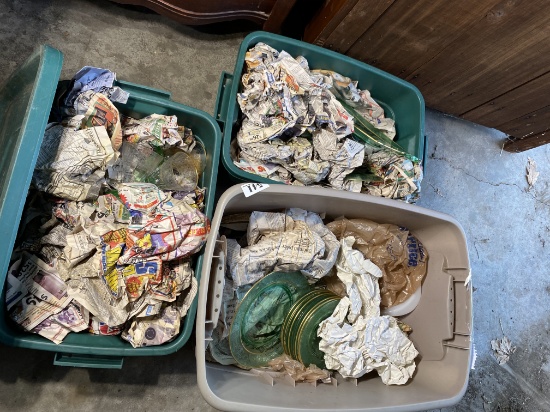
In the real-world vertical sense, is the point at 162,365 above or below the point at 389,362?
below

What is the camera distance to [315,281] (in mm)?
1118

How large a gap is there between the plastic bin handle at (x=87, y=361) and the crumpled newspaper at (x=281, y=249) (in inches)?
12.6

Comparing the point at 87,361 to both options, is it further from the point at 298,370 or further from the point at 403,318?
the point at 403,318

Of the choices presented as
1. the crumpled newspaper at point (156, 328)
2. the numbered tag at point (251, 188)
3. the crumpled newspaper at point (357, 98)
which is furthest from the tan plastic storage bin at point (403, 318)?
the crumpled newspaper at point (357, 98)

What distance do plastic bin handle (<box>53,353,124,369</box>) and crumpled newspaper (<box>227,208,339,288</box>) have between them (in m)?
0.32

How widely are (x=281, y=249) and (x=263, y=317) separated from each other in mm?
176

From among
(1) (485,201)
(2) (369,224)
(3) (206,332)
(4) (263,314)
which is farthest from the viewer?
(1) (485,201)

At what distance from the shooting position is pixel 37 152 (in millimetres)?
810

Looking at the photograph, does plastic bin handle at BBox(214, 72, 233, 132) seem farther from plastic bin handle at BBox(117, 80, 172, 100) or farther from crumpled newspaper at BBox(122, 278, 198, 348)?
crumpled newspaper at BBox(122, 278, 198, 348)

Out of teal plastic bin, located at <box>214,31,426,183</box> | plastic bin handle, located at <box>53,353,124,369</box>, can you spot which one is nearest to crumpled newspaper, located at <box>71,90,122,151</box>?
teal plastic bin, located at <box>214,31,426,183</box>

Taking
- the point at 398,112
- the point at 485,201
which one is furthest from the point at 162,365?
the point at 485,201

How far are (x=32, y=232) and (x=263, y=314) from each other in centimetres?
56

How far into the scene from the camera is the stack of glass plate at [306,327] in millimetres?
1034

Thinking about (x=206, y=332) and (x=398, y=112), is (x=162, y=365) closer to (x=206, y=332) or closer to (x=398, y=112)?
(x=206, y=332)
